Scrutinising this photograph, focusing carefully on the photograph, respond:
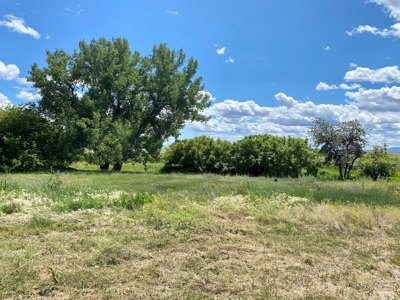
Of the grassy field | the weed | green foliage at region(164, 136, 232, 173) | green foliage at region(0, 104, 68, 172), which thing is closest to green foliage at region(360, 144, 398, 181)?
green foliage at region(164, 136, 232, 173)

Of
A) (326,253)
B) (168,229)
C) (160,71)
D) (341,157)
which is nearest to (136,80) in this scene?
(160,71)

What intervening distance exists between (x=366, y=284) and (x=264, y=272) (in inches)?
61.4

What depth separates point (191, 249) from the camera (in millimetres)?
5758

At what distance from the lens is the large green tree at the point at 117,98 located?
24562mm

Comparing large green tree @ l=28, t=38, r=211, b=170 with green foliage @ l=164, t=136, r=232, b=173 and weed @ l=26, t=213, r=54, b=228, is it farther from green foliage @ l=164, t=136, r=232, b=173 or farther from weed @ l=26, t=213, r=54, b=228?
weed @ l=26, t=213, r=54, b=228

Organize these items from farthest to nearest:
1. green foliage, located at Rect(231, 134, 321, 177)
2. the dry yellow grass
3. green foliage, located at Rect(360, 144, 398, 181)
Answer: green foliage, located at Rect(231, 134, 321, 177) < green foliage, located at Rect(360, 144, 398, 181) < the dry yellow grass

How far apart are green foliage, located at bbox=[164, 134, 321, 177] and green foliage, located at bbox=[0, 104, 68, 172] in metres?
14.1

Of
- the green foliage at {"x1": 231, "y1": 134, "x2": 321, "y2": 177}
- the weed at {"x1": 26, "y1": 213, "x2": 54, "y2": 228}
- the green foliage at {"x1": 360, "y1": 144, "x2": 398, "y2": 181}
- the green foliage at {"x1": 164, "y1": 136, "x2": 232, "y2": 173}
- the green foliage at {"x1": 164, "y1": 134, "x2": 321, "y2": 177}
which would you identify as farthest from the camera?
the green foliage at {"x1": 164, "y1": 136, "x2": 232, "y2": 173}

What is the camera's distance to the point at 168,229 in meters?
6.91

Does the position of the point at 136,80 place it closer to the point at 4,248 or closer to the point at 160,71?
the point at 160,71

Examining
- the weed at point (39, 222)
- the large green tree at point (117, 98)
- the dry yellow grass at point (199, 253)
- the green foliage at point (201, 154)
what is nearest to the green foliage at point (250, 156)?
the green foliage at point (201, 154)

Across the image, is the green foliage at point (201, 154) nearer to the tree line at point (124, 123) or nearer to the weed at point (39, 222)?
the tree line at point (124, 123)

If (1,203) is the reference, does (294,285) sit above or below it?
below

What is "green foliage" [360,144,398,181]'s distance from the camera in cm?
2405
